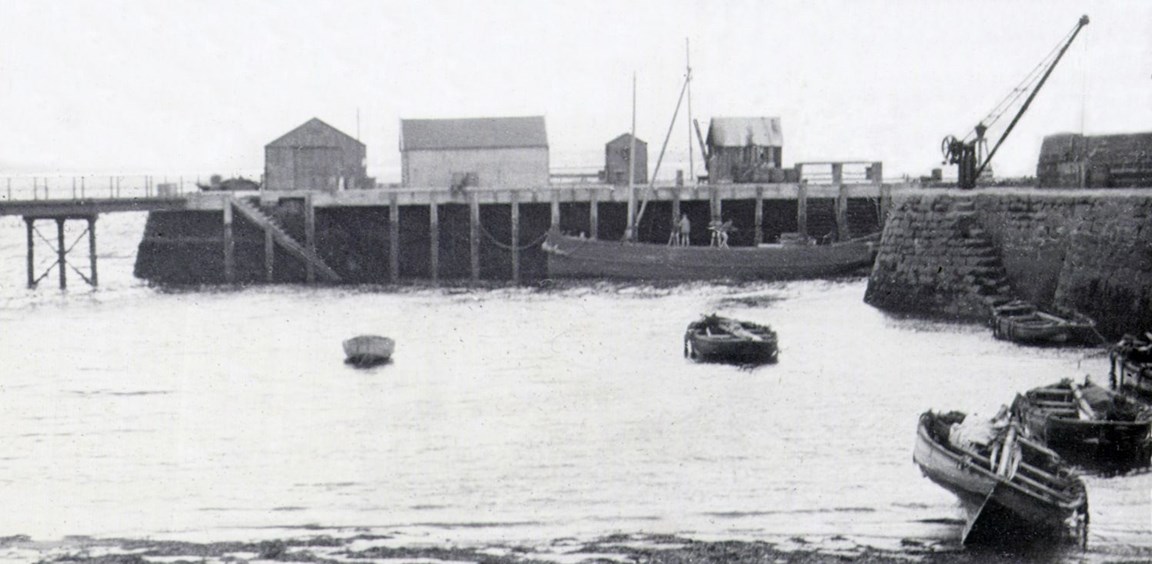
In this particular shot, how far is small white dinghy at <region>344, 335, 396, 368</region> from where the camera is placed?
30.8 m

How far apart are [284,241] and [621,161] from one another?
60.6ft

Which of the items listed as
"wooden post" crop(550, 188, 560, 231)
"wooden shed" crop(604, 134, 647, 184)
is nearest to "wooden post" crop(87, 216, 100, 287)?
"wooden post" crop(550, 188, 560, 231)

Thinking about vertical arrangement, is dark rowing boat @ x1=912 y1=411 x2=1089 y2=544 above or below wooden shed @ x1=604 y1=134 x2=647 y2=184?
below

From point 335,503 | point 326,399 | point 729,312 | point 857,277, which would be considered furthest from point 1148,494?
point 857,277

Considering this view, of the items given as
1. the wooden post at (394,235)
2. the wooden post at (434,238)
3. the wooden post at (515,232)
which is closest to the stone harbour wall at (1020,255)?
the wooden post at (515,232)

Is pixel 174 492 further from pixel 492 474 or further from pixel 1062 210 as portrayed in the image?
pixel 1062 210

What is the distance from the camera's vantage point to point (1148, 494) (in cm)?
1811

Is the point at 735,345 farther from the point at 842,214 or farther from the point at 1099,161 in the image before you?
the point at 842,214

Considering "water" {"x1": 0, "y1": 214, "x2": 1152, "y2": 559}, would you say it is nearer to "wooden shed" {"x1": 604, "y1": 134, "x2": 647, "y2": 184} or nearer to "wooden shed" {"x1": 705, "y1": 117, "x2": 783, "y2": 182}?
"wooden shed" {"x1": 705, "y1": 117, "x2": 783, "y2": 182}

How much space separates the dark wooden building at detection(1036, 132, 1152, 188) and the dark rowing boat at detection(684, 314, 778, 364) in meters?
11.2

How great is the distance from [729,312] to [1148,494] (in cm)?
2250

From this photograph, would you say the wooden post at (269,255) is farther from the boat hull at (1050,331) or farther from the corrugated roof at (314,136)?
the boat hull at (1050,331)

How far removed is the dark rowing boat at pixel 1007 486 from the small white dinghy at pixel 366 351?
15.8m

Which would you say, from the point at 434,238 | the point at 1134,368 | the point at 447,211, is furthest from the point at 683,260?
the point at 1134,368
